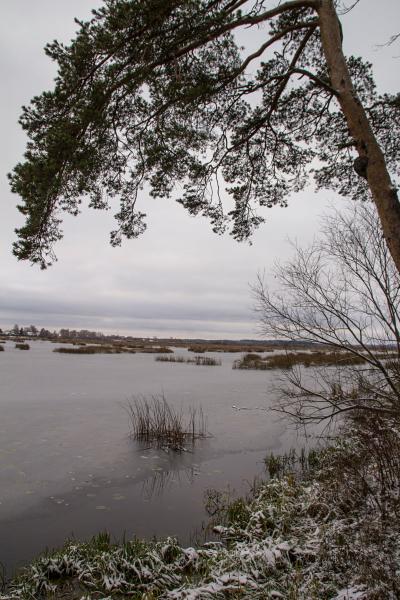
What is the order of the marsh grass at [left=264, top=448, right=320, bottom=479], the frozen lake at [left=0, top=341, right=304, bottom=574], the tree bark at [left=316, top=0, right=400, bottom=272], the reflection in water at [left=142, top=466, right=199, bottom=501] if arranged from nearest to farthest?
1. the tree bark at [left=316, top=0, right=400, bottom=272]
2. the frozen lake at [left=0, top=341, right=304, bottom=574]
3. the reflection in water at [left=142, top=466, right=199, bottom=501]
4. the marsh grass at [left=264, top=448, right=320, bottom=479]

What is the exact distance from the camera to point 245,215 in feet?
18.3

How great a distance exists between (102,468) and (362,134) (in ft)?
20.5

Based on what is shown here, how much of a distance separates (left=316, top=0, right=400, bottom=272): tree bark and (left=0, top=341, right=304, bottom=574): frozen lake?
4.01 m

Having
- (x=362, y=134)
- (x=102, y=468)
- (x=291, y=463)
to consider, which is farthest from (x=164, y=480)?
(x=362, y=134)

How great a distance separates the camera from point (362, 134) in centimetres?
308

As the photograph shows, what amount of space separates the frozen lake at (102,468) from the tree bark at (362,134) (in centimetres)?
401

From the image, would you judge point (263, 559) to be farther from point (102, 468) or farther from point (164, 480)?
point (102, 468)

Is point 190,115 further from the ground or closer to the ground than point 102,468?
further from the ground

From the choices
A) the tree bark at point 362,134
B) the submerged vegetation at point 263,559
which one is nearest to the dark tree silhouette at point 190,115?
the tree bark at point 362,134

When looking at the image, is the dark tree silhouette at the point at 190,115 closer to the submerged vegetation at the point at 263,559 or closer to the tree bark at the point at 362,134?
the tree bark at the point at 362,134

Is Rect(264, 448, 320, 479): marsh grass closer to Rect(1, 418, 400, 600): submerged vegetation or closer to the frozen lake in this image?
the frozen lake

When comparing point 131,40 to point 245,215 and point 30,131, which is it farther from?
point 245,215

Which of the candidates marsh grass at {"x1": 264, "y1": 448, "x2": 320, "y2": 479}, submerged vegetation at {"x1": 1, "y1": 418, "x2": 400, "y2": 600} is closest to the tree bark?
submerged vegetation at {"x1": 1, "y1": 418, "x2": 400, "y2": 600}

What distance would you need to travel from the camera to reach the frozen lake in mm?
4359
